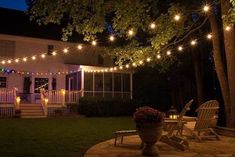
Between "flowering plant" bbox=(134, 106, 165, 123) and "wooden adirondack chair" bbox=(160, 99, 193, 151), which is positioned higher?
"flowering plant" bbox=(134, 106, 165, 123)

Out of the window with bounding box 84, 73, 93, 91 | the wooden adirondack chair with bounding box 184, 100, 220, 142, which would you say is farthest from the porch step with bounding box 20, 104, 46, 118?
the wooden adirondack chair with bounding box 184, 100, 220, 142

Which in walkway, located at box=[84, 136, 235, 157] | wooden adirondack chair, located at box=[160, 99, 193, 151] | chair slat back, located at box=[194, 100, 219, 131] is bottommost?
walkway, located at box=[84, 136, 235, 157]

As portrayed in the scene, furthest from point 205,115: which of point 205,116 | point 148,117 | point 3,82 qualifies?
point 3,82

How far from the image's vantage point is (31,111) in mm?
22250

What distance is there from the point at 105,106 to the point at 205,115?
15.5 m

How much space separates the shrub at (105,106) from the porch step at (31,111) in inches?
102

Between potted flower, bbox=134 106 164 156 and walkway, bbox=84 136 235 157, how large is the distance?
239 millimetres

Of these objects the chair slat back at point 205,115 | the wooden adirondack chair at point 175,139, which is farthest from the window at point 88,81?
the chair slat back at point 205,115

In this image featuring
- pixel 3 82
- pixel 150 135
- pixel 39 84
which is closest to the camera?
pixel 150 135

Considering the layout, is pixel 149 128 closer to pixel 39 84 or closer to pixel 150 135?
pixel 150 135

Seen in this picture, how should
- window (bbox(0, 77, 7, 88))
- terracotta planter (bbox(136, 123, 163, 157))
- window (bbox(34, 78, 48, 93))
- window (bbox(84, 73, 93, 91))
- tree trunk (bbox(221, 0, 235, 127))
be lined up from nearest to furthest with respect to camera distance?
terracotta planter (bbox(136, 123, 163, 157))
tree trunk (bbox(221, 0, 235, 127))
window (bbox(0, 77, 7, 88))
window (bbox(84, 73, 93, 91))
window (bbox(34, 78, 48, 93))

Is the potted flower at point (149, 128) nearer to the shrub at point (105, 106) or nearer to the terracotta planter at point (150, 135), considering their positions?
the terracotta planter at point (150, 135)

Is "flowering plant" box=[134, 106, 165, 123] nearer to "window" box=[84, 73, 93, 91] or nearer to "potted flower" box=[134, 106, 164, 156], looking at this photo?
"potted flower" box=[134, 106, 164, 156]

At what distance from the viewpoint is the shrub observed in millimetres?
23688
